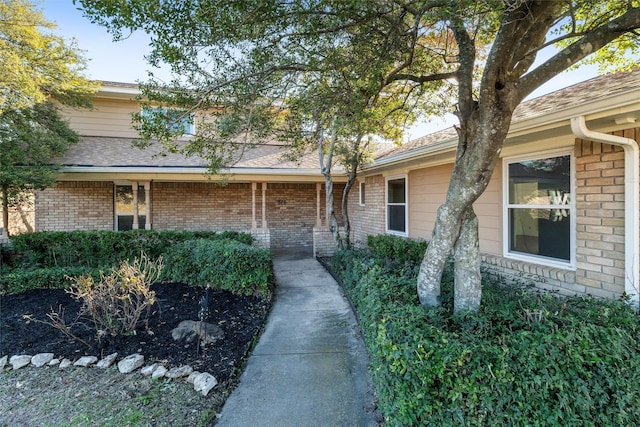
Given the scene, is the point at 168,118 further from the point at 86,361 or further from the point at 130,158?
the point at 130,158

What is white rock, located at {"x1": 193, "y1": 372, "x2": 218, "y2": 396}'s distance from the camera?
11.0 ft

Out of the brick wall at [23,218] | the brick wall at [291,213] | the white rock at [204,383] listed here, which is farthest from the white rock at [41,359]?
the brick wall at [291,213]

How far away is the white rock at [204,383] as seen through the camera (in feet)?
11.0

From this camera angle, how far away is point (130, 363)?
12.5 ft

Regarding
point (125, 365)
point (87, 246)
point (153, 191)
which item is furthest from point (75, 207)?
point (125, 365)

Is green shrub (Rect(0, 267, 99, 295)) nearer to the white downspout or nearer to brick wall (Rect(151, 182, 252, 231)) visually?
brick wall (Rect(151, 182, 252, 231))

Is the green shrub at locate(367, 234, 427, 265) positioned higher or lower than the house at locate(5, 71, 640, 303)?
lower

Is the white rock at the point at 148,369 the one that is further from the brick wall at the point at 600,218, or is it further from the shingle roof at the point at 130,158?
the shingle roof at the point at 130,158

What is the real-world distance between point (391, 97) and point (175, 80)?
3.89m

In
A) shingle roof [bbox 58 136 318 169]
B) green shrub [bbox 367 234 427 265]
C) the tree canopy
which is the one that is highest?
the tree canopy

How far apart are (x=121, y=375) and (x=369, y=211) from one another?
28.4 feet

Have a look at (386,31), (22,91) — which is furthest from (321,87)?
(22,91)

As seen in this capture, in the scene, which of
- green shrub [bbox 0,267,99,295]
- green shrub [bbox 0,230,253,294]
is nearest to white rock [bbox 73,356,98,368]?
green shrub [bbox 0,267,99,295]

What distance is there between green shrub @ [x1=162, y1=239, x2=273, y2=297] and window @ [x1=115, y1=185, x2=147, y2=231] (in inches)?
196
